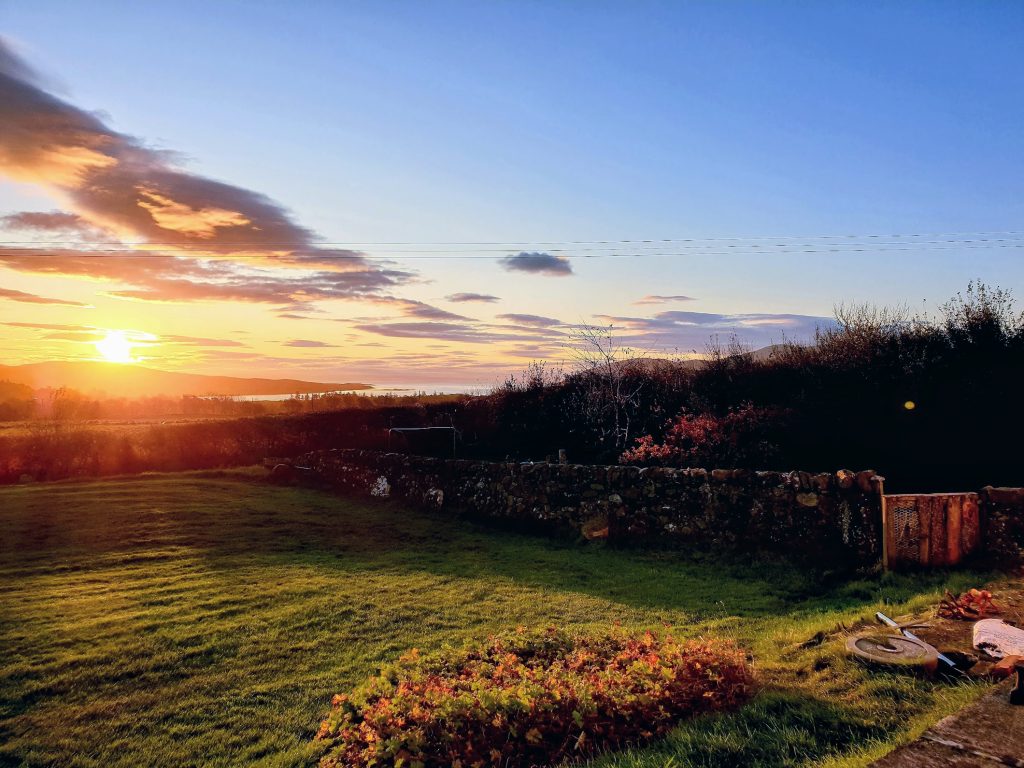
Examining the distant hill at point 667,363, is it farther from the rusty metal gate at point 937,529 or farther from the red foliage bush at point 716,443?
the rusty metal gate at point 937,529

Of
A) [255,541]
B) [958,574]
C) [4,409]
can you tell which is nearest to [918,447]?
[958,574]

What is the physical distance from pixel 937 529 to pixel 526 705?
732cm

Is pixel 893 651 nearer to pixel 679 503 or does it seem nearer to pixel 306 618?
pixel 679 503

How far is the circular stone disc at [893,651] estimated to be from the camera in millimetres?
5341

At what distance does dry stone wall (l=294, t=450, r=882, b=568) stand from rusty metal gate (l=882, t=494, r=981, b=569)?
1.95 ft

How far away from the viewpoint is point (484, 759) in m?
4.55

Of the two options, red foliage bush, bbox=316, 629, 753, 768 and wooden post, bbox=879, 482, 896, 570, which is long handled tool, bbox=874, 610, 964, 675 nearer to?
red foliage bush, bbox=316, 629, 753, 768

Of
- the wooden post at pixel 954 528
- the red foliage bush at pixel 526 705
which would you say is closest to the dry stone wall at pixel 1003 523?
the wooden post at pixel 954 528

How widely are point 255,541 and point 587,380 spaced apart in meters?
11.0

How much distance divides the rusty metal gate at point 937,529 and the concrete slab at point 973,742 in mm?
5294

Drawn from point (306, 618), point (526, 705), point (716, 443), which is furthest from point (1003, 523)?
point (306, 618)

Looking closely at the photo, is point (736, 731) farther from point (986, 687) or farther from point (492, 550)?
point (492, 550)

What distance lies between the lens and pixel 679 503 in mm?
11633

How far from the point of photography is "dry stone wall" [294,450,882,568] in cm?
997
